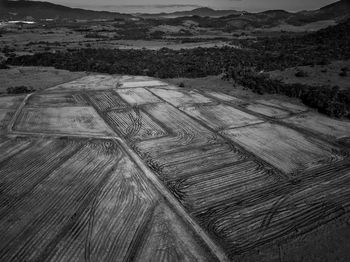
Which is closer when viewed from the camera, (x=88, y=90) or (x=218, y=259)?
(x=218, y=259)

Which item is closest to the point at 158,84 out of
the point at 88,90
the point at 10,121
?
the point at 88,90

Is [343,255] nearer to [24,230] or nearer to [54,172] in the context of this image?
[24,230]

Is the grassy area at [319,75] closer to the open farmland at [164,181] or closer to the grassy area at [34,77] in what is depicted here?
the open farmland at [164,181]

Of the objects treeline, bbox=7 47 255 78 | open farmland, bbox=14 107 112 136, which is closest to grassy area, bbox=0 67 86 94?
treeline, bbox=7 47 255 78

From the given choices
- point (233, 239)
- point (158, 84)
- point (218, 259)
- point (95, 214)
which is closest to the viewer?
point (218, 259)

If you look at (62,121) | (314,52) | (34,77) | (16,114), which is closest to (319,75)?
(314,52)

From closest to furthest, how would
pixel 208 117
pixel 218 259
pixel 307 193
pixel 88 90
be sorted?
Answer: pixel 218 259, pixel 307 193, pixel 208 117, pixel 88 90
